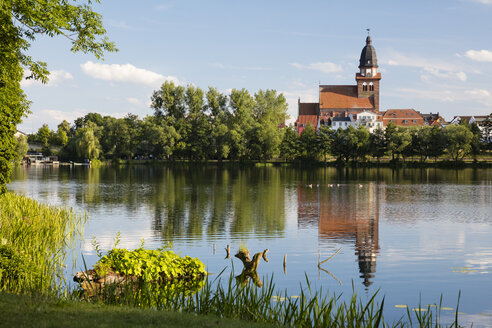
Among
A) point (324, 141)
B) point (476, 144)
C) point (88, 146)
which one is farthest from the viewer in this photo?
point (88, 146)

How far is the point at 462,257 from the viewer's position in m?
20.4

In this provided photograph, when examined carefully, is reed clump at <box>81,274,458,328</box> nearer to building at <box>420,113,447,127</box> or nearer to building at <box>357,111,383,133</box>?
building at <box>357,111,383,133</box>

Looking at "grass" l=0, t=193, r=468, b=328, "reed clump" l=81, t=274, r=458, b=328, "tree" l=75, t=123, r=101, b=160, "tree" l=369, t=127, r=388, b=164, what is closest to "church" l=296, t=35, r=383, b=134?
"tree" l=369, t=127, r=388, b=164

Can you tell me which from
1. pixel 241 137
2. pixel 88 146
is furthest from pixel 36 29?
pixel 88 146

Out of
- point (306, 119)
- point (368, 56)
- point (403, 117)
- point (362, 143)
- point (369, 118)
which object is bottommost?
point (362, 143)

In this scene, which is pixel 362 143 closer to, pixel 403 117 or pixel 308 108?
pixel 403 117

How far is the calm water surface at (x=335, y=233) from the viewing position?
16.2 meters

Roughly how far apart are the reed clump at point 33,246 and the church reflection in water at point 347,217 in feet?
32.8

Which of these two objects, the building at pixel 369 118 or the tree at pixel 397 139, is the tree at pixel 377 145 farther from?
the building at pixel 369 118

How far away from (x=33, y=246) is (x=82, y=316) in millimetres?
8103

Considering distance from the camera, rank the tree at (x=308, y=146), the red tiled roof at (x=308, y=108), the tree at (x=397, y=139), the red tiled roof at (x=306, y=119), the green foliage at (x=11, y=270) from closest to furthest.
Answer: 1. the green foliage at (x=11, y=270)
2. the tree at (x=397, y=139)
3. the tree at (x=308, y=146)
4. the red tiled roof at (x=306, y=119)
5. the red tiled roof at (x=308, y=108)

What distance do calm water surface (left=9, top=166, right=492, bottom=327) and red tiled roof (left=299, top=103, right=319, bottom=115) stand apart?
387 feet

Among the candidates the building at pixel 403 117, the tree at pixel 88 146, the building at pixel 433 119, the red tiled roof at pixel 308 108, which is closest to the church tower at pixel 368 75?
the building at pixel 403 117

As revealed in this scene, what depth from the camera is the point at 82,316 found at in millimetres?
8625
